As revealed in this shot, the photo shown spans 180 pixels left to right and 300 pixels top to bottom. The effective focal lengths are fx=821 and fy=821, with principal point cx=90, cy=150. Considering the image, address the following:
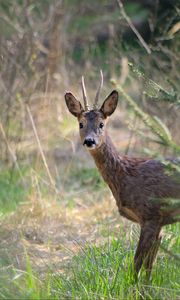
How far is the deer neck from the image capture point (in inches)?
256

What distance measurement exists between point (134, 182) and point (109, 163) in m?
0.28

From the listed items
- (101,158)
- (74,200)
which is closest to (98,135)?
(101,158)

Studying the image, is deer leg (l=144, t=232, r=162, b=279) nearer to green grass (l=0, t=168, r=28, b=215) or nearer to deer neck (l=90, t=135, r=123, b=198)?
deer neck (l=90, t=135, r=123, b=198)

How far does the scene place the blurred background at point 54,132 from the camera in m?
7.77

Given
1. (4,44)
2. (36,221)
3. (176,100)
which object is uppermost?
(4,44)

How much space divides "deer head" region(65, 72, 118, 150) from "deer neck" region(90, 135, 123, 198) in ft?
0.26

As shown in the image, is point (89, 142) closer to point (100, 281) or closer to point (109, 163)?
point (109, 163)

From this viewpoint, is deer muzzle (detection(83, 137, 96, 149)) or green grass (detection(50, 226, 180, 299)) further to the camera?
deer muzzle (detection(83, 137, 96, 149))

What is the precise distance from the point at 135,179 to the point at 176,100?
4.70 ft

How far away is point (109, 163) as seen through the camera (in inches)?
258

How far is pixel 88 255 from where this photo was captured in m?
6.11

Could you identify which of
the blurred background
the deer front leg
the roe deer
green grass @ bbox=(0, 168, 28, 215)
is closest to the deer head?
the roe deer

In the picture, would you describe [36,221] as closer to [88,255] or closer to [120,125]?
[88,255]

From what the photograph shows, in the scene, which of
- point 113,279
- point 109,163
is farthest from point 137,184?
point 113,279
